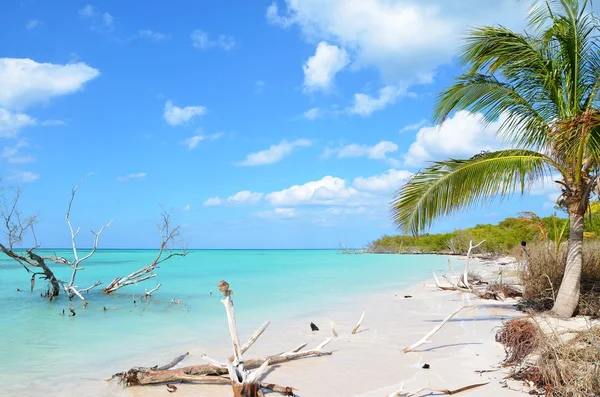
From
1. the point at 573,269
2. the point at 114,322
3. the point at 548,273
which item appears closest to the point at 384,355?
the point at 573,269

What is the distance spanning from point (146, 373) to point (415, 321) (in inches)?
258

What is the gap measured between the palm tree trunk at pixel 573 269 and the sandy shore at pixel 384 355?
4.33 ft

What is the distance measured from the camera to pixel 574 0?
27.2 feet

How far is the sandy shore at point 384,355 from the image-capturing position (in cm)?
553

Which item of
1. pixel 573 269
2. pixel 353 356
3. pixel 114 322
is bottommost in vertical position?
pixel 114 322

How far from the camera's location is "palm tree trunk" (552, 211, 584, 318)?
8062 mm

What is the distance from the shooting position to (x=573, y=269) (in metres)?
8.13

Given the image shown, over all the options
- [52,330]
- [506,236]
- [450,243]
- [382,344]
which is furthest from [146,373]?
[450,243]

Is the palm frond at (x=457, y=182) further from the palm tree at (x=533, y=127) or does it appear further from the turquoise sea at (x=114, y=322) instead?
the turquoise sea at (x=114, y=322)

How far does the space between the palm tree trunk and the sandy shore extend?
4.33ft

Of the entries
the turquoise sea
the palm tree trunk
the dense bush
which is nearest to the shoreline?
the turquoise sea

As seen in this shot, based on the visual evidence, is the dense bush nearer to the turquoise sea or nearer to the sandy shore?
the sandy shore

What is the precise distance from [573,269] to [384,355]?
387cm

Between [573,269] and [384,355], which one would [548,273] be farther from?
[384,355]
